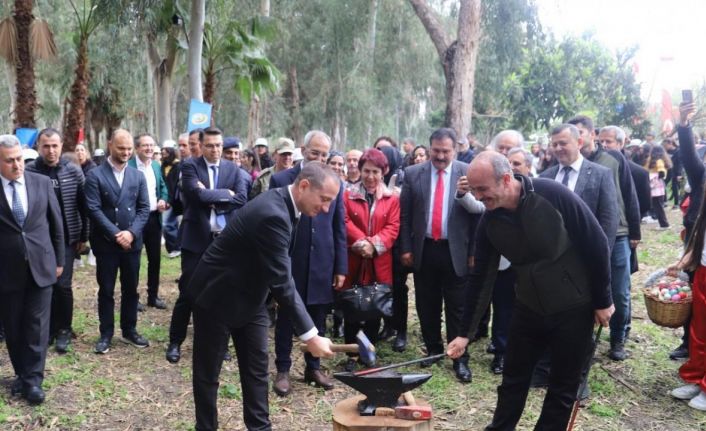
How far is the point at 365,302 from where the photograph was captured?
5.16 metres

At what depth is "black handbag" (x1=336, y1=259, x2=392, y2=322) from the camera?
16.9ft

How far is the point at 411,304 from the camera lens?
7.91 m

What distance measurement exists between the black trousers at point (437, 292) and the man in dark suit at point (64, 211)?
3269 mm

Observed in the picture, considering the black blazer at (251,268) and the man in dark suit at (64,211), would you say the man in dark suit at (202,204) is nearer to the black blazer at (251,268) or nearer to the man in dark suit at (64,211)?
the man in dark suit at (64,211)

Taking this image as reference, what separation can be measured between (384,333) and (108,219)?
3003 millimetres

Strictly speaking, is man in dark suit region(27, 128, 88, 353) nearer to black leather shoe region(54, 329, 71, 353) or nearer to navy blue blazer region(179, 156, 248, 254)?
black leather shoe region(54, 329, 71, 353)

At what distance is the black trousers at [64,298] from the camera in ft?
18.9

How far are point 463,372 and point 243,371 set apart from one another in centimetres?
223

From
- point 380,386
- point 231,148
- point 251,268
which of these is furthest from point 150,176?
point 380,386

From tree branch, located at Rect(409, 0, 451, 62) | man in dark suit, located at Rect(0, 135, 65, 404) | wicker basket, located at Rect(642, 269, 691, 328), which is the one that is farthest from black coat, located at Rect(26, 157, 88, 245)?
tree branch, located at Rect(409, 0, 451, 62)

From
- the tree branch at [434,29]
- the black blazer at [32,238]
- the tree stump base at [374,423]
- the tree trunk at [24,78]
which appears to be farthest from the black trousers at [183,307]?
the tree branch at [434,29]

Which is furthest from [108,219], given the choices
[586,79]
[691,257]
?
[586,79]

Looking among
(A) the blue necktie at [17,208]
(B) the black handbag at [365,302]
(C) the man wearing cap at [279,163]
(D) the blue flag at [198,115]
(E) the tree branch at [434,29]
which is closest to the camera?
(A) the blue necktie at [17,208]

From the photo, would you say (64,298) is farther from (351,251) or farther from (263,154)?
(263,154)
